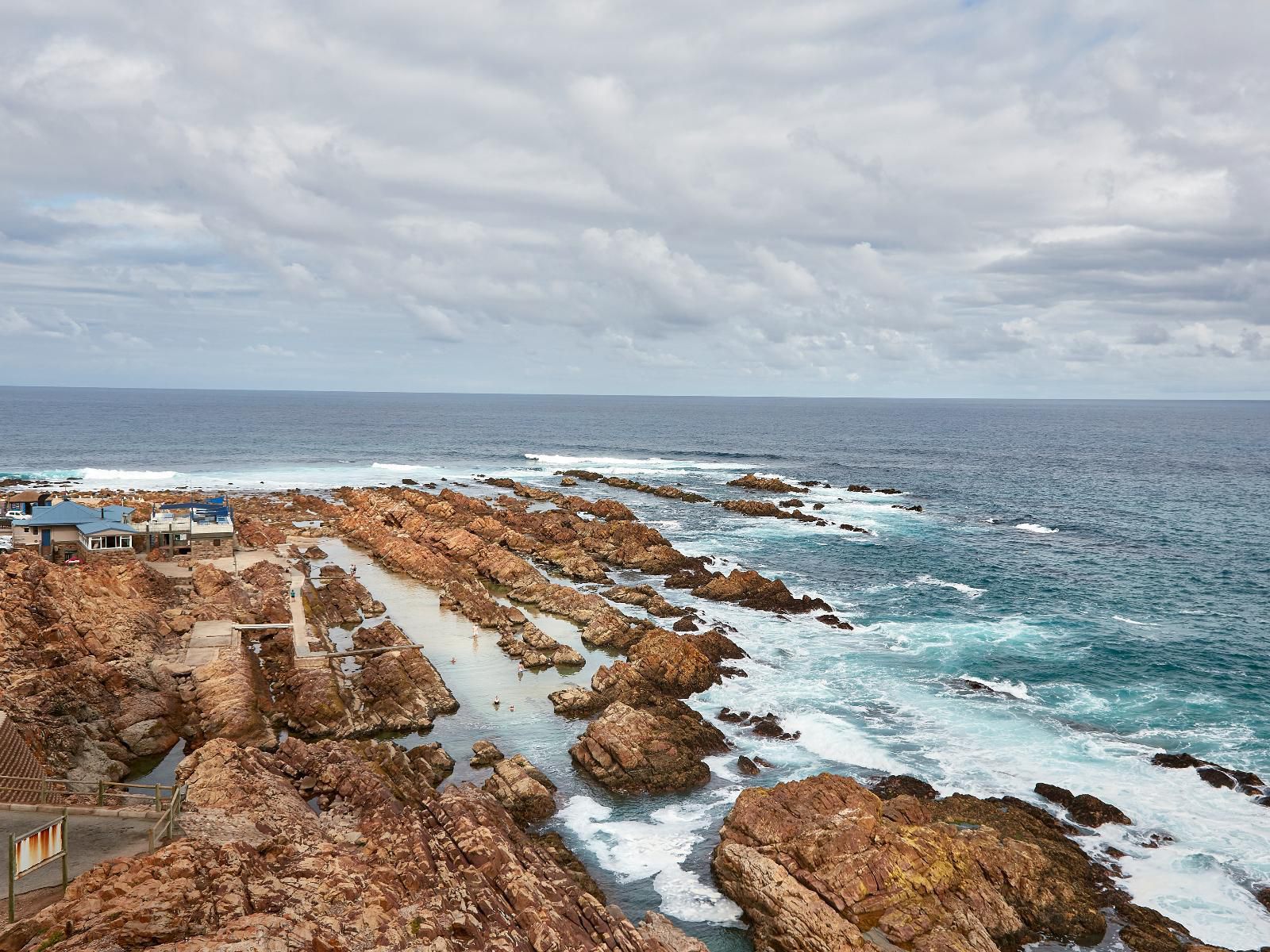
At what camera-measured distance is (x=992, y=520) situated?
80.8 m

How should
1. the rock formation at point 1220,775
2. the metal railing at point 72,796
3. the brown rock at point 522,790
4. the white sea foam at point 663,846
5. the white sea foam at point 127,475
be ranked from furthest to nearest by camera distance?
1. the white sea foam at point 127,475
2. the rock formation at point 1220,775
3. the brown rock at point 522,790
4. the white sea foam at point 663,846
5. the metal railing at point 72,796

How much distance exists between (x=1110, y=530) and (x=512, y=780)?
6913 centimetres

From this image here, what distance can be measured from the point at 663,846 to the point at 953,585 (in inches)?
1500

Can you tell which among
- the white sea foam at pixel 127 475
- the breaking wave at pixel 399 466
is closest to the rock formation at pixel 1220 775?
the breaking wave at pixel 399 466

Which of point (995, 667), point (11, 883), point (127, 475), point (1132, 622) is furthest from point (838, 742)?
point (127, 475)

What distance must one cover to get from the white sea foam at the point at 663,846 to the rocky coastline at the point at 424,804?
2.63ft

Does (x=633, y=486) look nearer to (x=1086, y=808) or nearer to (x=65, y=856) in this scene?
(x=1086, y=808)

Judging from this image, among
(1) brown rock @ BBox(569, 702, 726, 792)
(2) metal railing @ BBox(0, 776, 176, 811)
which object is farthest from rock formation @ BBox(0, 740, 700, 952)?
(1) brown rock @ BBox(569, 702, 726, 792)

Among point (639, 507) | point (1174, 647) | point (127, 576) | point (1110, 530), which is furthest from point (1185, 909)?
point (639, 507)

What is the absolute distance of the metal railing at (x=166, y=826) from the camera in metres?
18.1

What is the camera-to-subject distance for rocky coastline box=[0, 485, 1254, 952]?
58.5ft

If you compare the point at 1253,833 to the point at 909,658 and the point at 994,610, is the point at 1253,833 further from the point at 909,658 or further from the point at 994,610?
the point at 994,610

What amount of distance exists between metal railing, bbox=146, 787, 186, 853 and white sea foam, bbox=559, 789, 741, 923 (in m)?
12.4

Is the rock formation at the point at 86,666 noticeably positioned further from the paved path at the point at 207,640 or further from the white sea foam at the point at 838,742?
the white sea foam at the point at 838,742
